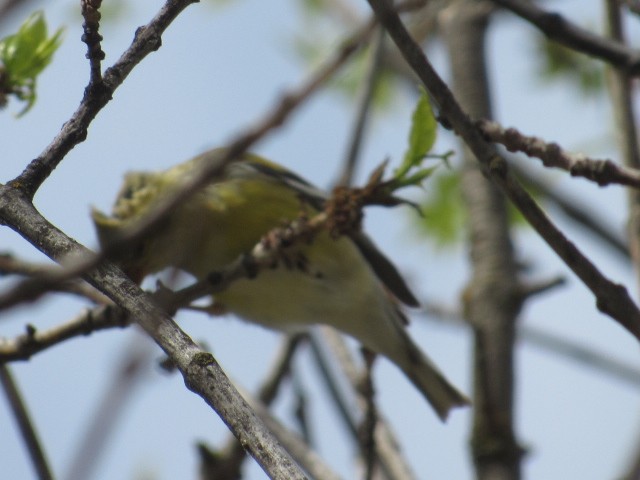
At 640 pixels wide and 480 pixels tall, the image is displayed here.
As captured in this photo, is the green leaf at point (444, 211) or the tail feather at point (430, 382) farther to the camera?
the green leaf at point (444, 211)

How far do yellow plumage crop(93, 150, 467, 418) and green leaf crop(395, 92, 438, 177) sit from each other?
3.16 ft

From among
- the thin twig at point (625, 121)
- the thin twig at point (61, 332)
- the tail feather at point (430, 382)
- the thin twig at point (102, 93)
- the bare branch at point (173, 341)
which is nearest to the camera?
the bare branch at point (173, 341)

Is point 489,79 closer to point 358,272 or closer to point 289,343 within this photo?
point 358,272

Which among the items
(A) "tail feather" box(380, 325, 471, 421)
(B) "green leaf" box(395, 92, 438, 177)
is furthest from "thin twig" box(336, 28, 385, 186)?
(A) "tail feather" box(380, 325, 471, 421)

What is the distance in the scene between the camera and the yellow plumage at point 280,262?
4320 millimetres

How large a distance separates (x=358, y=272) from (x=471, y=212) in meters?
0.76

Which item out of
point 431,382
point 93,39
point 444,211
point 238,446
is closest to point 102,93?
point 93,39

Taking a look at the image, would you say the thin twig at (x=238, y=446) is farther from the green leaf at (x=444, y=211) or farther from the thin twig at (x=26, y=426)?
the green leaf at (x=444, y=211)

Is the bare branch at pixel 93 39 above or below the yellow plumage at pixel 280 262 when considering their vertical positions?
below

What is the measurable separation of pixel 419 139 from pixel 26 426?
62.4 inches

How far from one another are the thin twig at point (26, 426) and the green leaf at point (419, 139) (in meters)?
1.45

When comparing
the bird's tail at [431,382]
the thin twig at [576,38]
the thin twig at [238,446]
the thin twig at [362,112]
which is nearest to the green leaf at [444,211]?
the bird's tail at [431,382]

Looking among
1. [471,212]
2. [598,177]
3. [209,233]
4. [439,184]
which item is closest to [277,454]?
[598,177]

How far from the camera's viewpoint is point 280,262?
4.55 meters
